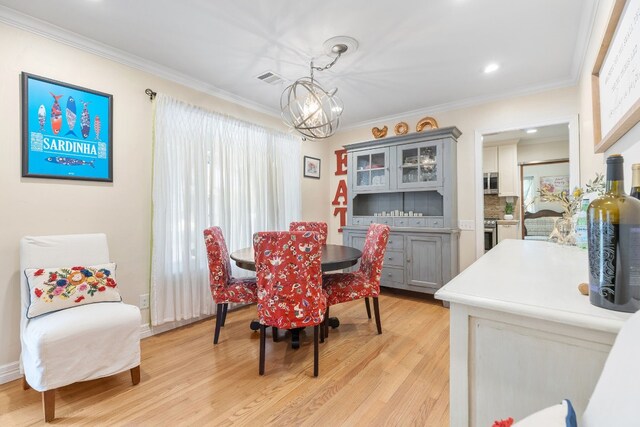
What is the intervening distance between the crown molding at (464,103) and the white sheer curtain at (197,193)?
1646 millimetres

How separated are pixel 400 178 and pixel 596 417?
3.54 metres

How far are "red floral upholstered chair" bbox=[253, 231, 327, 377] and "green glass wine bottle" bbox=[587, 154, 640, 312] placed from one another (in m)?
1.41

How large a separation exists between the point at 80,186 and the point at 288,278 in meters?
1.83

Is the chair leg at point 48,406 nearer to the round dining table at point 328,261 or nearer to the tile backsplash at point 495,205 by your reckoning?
the round dining table at point 328,261

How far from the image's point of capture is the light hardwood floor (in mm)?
1635

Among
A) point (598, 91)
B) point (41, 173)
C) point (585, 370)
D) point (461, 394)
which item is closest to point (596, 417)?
point (585, 370)

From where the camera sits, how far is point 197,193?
3008 mm

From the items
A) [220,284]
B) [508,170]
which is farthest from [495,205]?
[220,284]

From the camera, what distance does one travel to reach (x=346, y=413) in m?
1.66

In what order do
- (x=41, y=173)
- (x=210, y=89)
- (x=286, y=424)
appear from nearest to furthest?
1. (x=286, y=424)
2. (x=41, y=173)
3. (x=210, y=89)

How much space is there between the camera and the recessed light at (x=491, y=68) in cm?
276

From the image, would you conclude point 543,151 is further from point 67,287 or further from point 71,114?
point 67,287

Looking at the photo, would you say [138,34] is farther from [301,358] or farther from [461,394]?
[461,394]

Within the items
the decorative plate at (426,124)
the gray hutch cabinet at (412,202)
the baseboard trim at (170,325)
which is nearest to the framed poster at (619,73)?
the gray hutch cabinet at (412,202)
